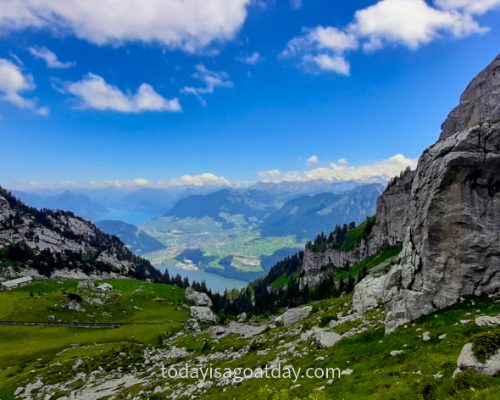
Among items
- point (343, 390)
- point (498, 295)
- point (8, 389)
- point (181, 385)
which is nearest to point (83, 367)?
point (8, 389)

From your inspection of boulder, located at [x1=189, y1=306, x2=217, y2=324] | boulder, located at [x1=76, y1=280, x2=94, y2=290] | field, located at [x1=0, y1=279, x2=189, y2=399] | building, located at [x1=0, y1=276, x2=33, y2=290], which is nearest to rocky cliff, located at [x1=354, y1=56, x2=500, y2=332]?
field, located at [x1=0, y1=279, x2=189, y2=399]

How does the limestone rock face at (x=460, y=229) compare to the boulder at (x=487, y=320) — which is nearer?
the boulder at (x=487, y=320)

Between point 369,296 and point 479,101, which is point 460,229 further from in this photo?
point 479,101

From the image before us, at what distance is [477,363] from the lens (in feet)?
55.4

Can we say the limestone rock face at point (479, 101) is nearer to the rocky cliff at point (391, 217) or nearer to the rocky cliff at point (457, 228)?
the rocky cliff at point (391, 217)

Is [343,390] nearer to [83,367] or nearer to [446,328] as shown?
[446,328]

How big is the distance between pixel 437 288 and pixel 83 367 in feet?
204

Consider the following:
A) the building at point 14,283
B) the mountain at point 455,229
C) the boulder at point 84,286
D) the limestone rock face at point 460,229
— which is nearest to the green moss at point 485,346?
the mountain at point 455,229

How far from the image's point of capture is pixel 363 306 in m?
54.4

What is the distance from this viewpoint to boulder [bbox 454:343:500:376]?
16375mm

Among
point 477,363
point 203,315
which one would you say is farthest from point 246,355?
point 203,315

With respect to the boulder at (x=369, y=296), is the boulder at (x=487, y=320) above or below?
above

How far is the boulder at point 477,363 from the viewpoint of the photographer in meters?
16.4

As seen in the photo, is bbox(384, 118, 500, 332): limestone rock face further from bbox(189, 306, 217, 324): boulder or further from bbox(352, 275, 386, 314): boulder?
bbox(189, 306, 217, 324): boulder
